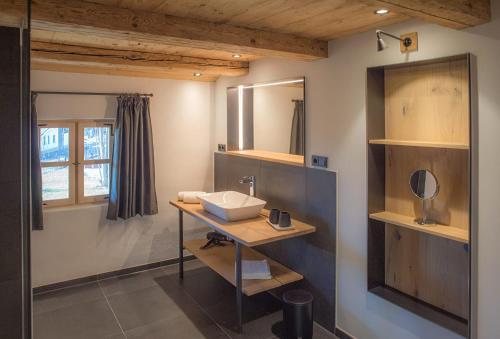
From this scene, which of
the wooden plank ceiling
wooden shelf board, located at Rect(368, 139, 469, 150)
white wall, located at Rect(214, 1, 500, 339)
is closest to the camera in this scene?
the wooden plank ceiling

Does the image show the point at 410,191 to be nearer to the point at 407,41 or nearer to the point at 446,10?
the point at 407,41

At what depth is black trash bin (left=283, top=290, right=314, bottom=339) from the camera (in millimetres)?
2783

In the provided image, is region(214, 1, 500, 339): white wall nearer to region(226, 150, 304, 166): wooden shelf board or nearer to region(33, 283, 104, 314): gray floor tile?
region(226, 150, 304, 166): wooden shelf board

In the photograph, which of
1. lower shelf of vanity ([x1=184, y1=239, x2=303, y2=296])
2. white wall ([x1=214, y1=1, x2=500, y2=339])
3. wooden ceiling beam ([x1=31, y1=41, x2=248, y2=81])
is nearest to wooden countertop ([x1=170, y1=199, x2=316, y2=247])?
white wall ([x1=214, y1=1, x2=500, y2=339])

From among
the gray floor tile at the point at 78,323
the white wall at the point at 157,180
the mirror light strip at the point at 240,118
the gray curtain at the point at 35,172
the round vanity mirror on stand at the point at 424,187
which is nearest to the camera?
the round vanity mirror on stand at the point at 424,187

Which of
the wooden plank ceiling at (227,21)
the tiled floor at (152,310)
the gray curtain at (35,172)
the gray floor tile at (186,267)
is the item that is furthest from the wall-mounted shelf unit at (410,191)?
the gray curtain at (35,172)

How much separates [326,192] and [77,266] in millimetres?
2628

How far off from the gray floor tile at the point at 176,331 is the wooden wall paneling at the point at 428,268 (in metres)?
1.39

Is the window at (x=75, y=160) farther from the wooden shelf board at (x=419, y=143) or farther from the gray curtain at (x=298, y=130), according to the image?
the wooden shelf board at (x=419, y=143)

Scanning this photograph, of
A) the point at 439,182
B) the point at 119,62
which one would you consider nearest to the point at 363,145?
the point at 439,182

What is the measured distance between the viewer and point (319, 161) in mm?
2920

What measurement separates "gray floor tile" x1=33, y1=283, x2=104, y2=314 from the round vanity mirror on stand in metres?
2.92

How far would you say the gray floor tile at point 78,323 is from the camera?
2.98 meters

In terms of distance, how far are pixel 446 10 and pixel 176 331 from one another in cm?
280
